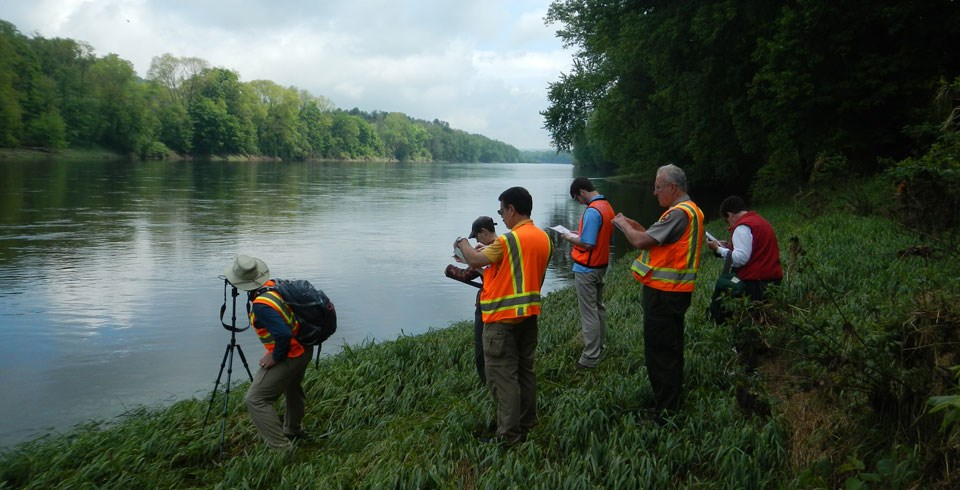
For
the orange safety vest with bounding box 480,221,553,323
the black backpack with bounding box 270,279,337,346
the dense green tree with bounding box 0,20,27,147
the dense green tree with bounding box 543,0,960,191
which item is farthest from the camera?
the dense green tree with bounding box 0,20,27,147

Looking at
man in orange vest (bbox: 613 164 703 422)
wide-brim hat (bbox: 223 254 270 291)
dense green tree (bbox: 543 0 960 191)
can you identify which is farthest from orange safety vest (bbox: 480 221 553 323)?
dense green tree (bbox: 543 0 960 191)

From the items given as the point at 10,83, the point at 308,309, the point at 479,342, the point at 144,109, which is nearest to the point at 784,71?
the point at 479,342

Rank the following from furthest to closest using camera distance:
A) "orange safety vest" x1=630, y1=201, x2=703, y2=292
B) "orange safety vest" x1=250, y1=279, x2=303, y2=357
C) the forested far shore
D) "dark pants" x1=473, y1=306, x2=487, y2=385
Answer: the forested far shore
"dark pants" x1=473, y1=306, x2=487, y2=385
"orange safety vest" x1=250, y1=279, x2=303, y2=357
"orange safety vest" x1=630, y1=201, x2=703, y2=292

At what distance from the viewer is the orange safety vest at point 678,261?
4.89m

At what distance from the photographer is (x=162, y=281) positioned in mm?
14922

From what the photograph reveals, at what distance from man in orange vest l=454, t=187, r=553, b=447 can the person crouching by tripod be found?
1502 millimetres

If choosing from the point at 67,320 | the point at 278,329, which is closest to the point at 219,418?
the point at 278,329

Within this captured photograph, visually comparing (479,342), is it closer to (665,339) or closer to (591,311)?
(591,311)

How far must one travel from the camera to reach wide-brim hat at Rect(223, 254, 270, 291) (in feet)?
17.2

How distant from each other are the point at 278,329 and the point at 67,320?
329 inches

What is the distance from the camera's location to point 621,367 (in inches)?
267

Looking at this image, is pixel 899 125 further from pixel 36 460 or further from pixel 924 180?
pixel 36 460

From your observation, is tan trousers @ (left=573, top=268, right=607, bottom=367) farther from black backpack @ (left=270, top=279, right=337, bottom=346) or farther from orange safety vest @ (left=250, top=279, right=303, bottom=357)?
orange safety vest @ (left=250, top=279, right=303, bottom=357)

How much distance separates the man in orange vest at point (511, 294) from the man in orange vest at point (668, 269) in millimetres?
687
